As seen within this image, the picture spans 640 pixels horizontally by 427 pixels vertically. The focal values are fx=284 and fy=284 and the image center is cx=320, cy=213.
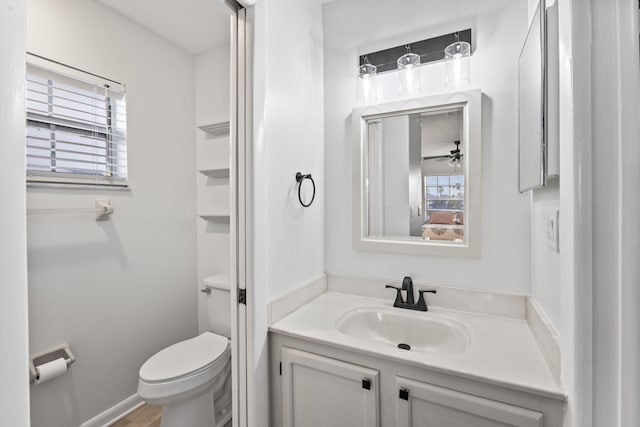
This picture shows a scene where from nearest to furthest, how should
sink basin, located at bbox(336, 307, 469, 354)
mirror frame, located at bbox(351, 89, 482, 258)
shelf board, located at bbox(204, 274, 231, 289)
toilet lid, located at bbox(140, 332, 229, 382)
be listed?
sink basin, located at bbox(336, 307, 469, 354)
mirror frame, located at bbox(351, 89, 482, 258)
toilet lid, located at bbox(140, 332, 229, 382)
shelf board, located at bbox(204, 274, 231, 289)

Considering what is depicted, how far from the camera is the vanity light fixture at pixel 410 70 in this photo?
146 cm

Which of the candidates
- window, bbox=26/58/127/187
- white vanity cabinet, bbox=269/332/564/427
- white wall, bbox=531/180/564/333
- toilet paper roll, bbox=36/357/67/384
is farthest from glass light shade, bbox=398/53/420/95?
toilet paper roll, bbox=36/357/67/384

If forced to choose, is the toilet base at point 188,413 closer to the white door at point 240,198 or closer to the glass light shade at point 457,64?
the white door at point 240,198

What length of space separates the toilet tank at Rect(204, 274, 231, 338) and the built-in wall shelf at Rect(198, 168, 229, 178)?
773 millimetres

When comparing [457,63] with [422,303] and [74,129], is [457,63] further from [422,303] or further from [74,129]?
[74,129]

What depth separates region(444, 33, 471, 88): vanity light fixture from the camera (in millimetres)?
1360


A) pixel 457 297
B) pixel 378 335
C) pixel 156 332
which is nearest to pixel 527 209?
pixel 457 297

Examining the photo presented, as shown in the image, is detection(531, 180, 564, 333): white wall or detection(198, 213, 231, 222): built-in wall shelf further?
detection(198, 213, 231, 222): built-in wall shelf

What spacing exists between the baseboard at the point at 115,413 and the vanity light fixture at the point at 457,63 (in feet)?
8.79

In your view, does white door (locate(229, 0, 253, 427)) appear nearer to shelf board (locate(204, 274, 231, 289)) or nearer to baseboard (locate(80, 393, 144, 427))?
shelf board (locate(204, 274, 231, 289))

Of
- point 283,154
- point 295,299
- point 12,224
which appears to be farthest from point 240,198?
point 12,224

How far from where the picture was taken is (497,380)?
2.81 ft

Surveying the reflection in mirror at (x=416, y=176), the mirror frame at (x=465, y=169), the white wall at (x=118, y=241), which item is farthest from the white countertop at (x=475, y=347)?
the white wall at (x=118, y=241)

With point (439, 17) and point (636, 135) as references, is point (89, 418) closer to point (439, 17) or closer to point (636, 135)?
point (636, 135)
